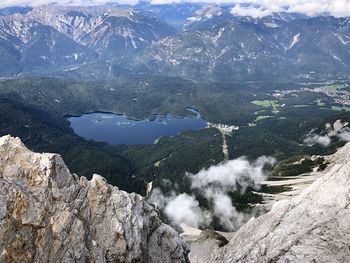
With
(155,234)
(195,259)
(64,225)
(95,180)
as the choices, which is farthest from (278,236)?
(195,259)

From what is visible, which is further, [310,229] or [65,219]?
[310,229]

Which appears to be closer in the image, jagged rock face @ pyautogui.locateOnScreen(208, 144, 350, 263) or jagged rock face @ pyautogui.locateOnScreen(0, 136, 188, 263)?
jagged rock face @ pyautogui.locateOnScreen(0, 136, 188, 263)

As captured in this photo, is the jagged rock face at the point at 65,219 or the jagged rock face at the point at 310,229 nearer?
the jagged rock face at the point at 65,219

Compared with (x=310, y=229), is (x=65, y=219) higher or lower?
higher

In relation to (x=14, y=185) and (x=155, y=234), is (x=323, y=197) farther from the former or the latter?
(x=14, y=185)
